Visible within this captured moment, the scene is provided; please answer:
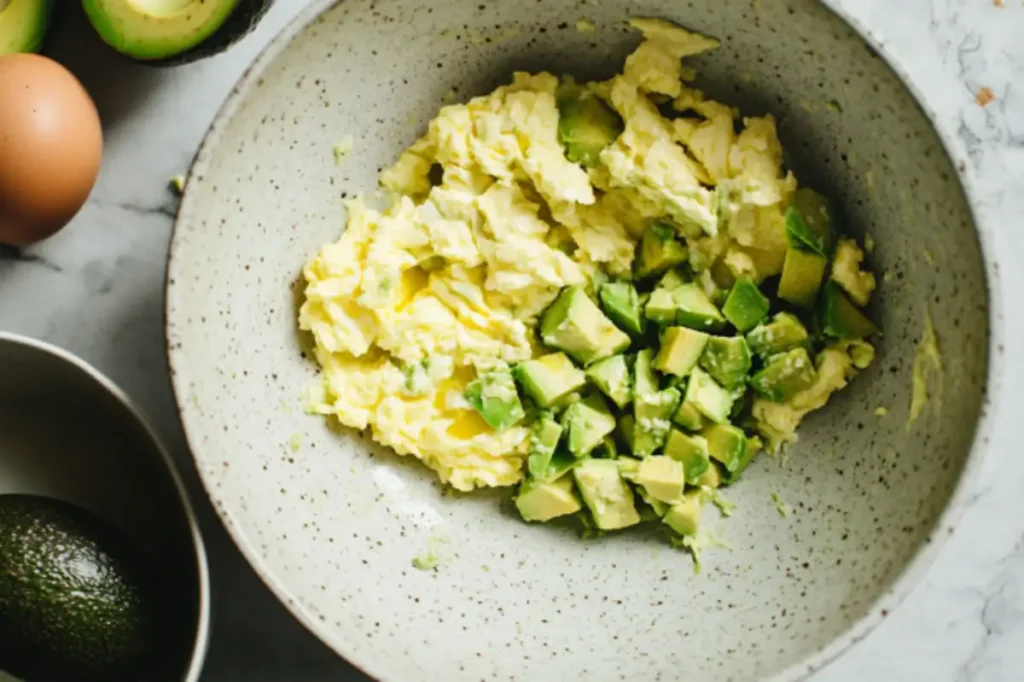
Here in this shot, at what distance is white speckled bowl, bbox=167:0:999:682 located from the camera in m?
1.24

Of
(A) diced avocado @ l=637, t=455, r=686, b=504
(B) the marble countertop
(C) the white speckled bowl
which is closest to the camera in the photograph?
(C) the white speckled bowl

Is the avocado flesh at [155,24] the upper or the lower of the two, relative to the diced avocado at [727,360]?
upper

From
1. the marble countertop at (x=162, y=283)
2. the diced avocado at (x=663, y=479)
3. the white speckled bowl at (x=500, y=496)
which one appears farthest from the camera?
the marble countertop at (x=162, y=283)

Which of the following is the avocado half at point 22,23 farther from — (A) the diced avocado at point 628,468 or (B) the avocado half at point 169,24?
(A) the diced avocado at point 628,468

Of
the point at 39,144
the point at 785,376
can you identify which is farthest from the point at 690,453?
the point at 39,144

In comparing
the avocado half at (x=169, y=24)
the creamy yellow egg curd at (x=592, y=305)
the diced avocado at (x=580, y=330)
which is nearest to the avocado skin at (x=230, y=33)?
the avocado half at (x=169, y=24)

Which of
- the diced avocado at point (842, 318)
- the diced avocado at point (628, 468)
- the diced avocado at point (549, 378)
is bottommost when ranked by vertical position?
the diced avocado at point (628, 468)

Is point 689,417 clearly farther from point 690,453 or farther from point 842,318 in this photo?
point 842,318

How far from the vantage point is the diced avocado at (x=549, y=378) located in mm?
1379

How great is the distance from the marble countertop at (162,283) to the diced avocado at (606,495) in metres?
0.39

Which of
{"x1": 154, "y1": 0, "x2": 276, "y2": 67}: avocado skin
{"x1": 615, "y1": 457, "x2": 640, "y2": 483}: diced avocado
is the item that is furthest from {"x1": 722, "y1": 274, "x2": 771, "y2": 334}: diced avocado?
{"x1": 154, "y1": 0, "x2": 276, "y2": 67}: avocado skin

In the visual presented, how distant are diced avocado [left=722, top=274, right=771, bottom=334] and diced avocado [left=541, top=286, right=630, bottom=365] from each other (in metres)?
0.13

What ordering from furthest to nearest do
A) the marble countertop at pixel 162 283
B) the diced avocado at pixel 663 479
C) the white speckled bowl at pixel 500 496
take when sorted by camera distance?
the marble countertop at pixel 162 283 < the diced avocado at pixel 663 479 < the white speckled bowl at pixel 500 496

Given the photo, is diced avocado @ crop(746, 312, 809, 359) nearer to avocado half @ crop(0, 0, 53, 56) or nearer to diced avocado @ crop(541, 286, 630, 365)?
diced avocado @ crop(541, 286, 630, 365)
